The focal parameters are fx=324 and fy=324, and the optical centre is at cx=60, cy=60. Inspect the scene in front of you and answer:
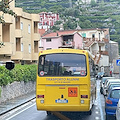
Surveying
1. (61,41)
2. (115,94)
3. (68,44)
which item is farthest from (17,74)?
(61,41)

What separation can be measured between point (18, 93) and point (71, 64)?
14.5 meters

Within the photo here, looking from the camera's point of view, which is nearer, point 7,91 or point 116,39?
point 7,91

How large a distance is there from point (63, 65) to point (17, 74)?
539 inches

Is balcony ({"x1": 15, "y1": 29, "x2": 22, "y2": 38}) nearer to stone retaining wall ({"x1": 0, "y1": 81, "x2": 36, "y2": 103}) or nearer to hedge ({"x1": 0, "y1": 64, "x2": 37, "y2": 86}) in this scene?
hedge ({"x1": 0, "y1": 64, "x2": 37, "y2": 86})

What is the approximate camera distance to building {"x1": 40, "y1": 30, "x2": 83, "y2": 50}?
239 ft

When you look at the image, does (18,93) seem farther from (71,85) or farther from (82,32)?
(82,32)

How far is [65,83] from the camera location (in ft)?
45.4

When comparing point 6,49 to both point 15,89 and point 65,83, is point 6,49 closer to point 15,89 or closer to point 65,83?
point 15,89

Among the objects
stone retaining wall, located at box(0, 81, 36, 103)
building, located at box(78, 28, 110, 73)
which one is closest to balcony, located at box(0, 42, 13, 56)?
stone retaining wall, located at box(0, 81, 36, 103)

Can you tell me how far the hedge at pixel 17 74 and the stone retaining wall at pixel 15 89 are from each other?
40 cm

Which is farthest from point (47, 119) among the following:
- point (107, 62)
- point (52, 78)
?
point (107, 62)

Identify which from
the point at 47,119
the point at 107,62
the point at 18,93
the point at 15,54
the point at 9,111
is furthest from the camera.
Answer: the point at 107,62

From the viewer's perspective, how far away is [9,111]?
Answer: 18328 millimetres

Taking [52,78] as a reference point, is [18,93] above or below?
below
